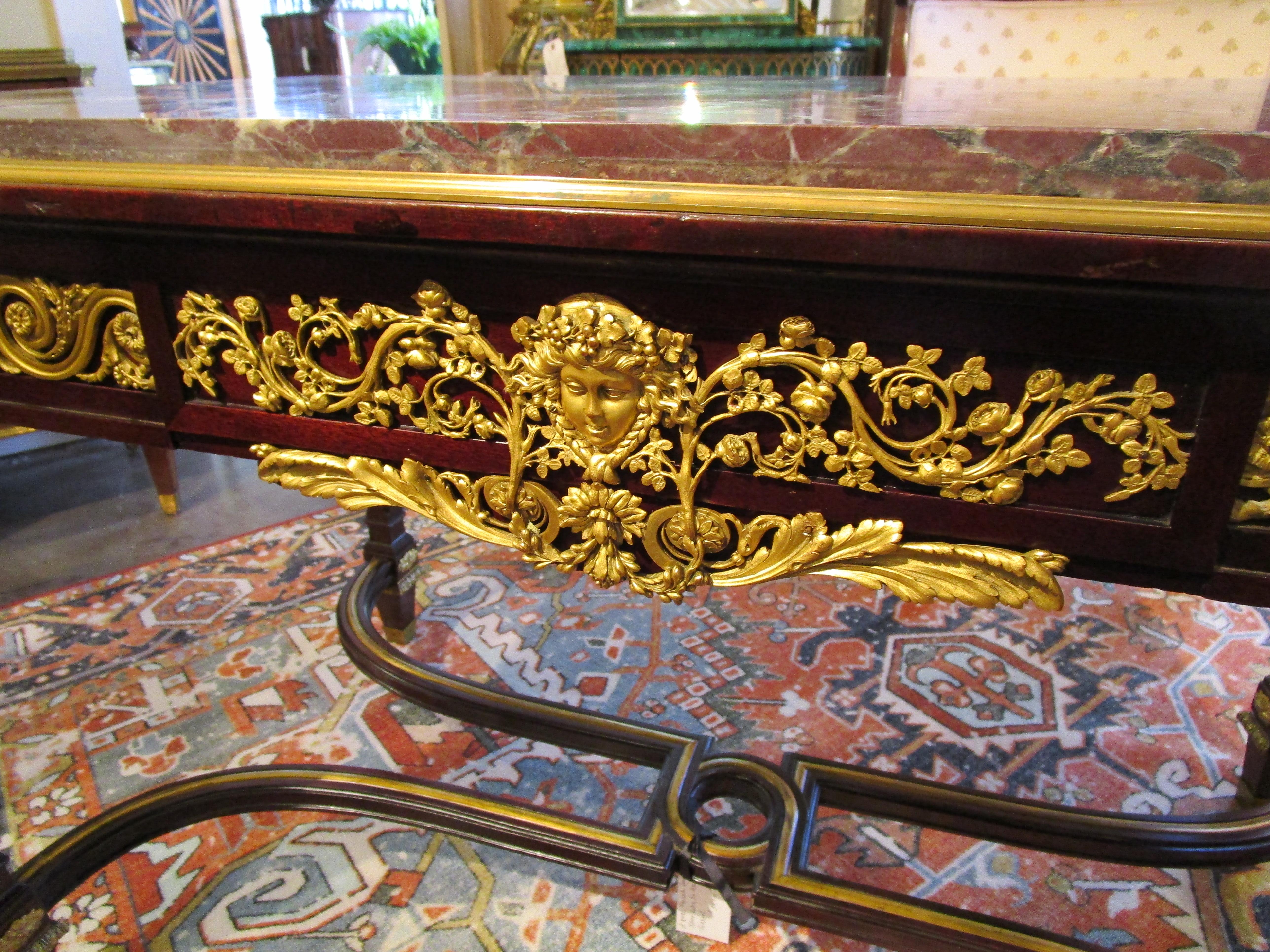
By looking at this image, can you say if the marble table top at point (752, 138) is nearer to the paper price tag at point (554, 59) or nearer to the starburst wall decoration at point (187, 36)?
the paper price tag at point (554, 59)

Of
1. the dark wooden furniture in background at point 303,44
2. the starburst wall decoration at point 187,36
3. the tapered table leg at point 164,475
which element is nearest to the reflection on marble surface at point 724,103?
the tapered table leg at point 164,475

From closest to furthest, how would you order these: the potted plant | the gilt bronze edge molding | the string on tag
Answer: the gilt bronze edge molding < the string on tag < the potted plant

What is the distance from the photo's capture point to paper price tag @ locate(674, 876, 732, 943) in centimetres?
91

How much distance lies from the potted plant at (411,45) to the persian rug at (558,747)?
187 cm

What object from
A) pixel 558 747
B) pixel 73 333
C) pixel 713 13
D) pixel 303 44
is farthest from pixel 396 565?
pixel 303 44

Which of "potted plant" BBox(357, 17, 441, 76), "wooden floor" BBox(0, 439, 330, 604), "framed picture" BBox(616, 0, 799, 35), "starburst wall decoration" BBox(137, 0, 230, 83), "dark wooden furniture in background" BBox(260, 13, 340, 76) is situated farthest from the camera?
"starburst wall decoration" BBox(137, 0, 230, 83)

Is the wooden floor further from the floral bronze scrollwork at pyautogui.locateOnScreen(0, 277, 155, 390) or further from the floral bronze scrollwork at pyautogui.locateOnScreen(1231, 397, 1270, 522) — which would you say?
the floral bronze scrollwork at pyautogui.locateOnScreen(1231, 397, 1270, 522)

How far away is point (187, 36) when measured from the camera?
154 inches

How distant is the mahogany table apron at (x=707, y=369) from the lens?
479 millimetres

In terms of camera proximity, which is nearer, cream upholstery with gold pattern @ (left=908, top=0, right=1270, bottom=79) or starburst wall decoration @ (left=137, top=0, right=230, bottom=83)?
cream upholstery with gold pattern @ (left=908, top=0, right=1270, bottom=79)

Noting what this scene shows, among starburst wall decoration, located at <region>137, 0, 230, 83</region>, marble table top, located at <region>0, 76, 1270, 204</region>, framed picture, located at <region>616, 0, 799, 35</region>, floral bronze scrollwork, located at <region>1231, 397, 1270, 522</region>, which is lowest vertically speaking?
floral bronze scrollwork, located at <region>1231, 397, 1270, 522</region>

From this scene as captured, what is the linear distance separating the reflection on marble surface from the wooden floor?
93cm

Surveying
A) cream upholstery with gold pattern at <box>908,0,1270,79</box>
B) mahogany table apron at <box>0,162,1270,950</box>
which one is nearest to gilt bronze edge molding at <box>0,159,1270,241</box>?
mahogany table apron at <box>0,162,1270,950</box>

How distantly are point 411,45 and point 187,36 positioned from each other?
172 cm
